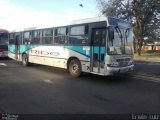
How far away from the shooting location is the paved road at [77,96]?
24.6ft

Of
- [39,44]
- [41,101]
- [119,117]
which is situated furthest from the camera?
[39,44]

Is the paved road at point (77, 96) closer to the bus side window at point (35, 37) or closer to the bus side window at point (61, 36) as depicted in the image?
the bus side window at point (61, 36)

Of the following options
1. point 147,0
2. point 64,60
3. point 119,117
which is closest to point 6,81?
point 64,60

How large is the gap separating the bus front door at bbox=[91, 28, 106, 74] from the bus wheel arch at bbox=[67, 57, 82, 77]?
1.11m

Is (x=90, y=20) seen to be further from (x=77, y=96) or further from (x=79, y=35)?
(x=77, y=96)

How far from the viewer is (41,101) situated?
8.30 metres

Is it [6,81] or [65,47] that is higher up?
[65,47]

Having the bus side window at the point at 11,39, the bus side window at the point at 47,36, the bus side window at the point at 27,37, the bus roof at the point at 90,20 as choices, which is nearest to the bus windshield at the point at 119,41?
the bus roof at the point at 90,20

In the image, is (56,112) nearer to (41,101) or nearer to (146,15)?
(41,101)

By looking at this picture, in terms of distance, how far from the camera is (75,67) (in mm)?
13508

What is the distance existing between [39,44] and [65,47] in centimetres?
325

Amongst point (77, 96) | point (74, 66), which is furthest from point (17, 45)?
point (77, 96)

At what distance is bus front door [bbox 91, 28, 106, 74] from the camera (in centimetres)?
1194

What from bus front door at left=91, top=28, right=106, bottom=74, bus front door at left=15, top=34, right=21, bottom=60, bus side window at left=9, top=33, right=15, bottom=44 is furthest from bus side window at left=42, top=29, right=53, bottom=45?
bus side window at left=9, top=33, right=15, bottom=44
